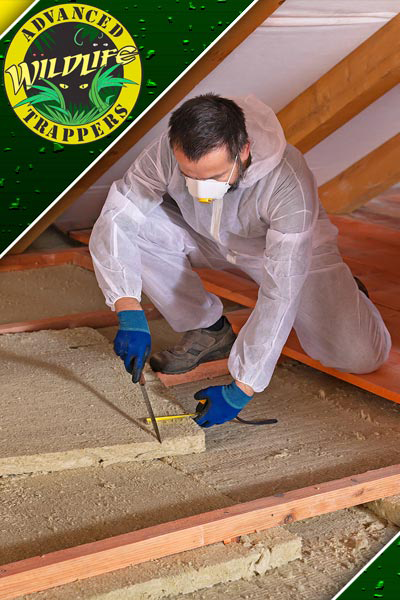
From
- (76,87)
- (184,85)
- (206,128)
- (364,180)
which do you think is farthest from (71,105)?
(364,180)

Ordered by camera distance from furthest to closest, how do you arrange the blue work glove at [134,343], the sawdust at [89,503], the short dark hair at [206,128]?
the blue work glove at [134,343] < the short dark hair at [206,128] < the sawdust at [89,503]

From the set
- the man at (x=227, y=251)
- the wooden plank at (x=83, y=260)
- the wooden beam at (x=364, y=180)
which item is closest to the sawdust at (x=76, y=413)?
the man at (x=227, y=251)

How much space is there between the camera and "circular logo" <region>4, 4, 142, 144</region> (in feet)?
9.85

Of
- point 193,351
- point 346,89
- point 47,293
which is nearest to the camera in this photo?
point 193,351

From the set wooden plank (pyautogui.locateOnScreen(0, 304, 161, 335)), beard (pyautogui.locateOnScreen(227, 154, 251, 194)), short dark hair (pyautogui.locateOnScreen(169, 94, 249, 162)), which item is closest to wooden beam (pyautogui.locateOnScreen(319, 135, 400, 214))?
wooden plank (pyautogui.locateOnScreen(0, 304, 161, 335))

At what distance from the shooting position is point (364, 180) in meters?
4.98

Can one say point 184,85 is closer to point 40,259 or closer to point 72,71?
point 72,71

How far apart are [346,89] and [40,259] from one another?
6.45ft

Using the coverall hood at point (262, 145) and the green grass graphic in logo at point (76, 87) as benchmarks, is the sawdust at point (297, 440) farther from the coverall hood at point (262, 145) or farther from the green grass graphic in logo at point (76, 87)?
the green grass graphic in logo at point (76, 87)

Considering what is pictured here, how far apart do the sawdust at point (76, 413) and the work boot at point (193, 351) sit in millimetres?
167

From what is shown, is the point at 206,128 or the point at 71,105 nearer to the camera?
the point at 206,128

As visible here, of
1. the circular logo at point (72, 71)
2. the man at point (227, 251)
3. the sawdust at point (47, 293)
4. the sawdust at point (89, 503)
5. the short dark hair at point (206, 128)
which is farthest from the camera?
the sawdust at point (47, 293)

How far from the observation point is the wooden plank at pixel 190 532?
1855 mm

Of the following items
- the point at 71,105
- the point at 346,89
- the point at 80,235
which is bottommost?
the point at 80,235
